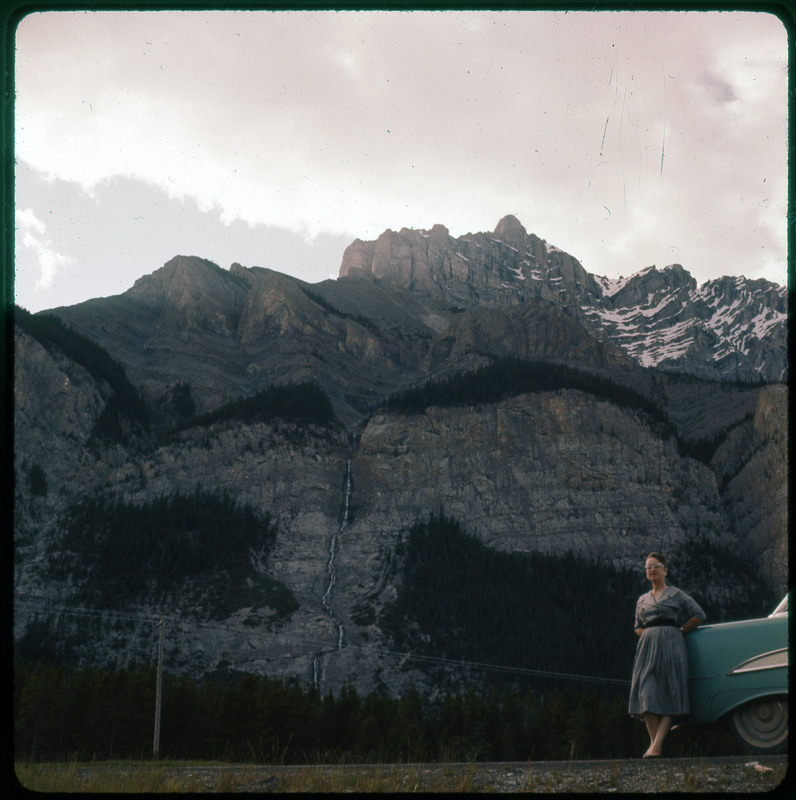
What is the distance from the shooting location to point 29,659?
113812 mm

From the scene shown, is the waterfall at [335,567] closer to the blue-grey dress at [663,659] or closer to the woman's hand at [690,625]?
the blue-grey dress at [663,659]

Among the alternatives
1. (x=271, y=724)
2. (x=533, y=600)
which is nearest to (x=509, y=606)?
(x=533, y=600)

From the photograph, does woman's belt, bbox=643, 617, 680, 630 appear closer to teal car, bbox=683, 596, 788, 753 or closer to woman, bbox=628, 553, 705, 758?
woman, bbox=628, 553, 705, 758

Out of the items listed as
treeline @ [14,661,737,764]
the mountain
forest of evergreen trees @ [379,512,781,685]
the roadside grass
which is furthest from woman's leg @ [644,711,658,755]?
forest of evergreen trees @ [379,512,781,685]

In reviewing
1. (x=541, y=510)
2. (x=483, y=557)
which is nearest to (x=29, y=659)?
(x=483, y=557)

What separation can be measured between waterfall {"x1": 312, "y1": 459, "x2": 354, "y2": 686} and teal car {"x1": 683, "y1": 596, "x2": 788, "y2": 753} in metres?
108

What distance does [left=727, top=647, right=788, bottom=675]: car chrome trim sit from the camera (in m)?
9.03

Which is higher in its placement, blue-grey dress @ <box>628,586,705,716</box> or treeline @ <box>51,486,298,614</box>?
blue-grey dress @ <box>628,586,705,716</box>

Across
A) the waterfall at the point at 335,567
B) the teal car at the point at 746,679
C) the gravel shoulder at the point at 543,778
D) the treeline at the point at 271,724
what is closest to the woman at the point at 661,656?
the teal car at the point at 746,679

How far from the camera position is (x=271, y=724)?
63969 mm

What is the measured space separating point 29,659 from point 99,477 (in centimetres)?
7205

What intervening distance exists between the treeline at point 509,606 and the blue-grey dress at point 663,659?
4756 inches

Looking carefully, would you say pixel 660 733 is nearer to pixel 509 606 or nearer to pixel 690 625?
pixel 690 625

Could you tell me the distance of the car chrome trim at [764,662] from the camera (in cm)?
903
